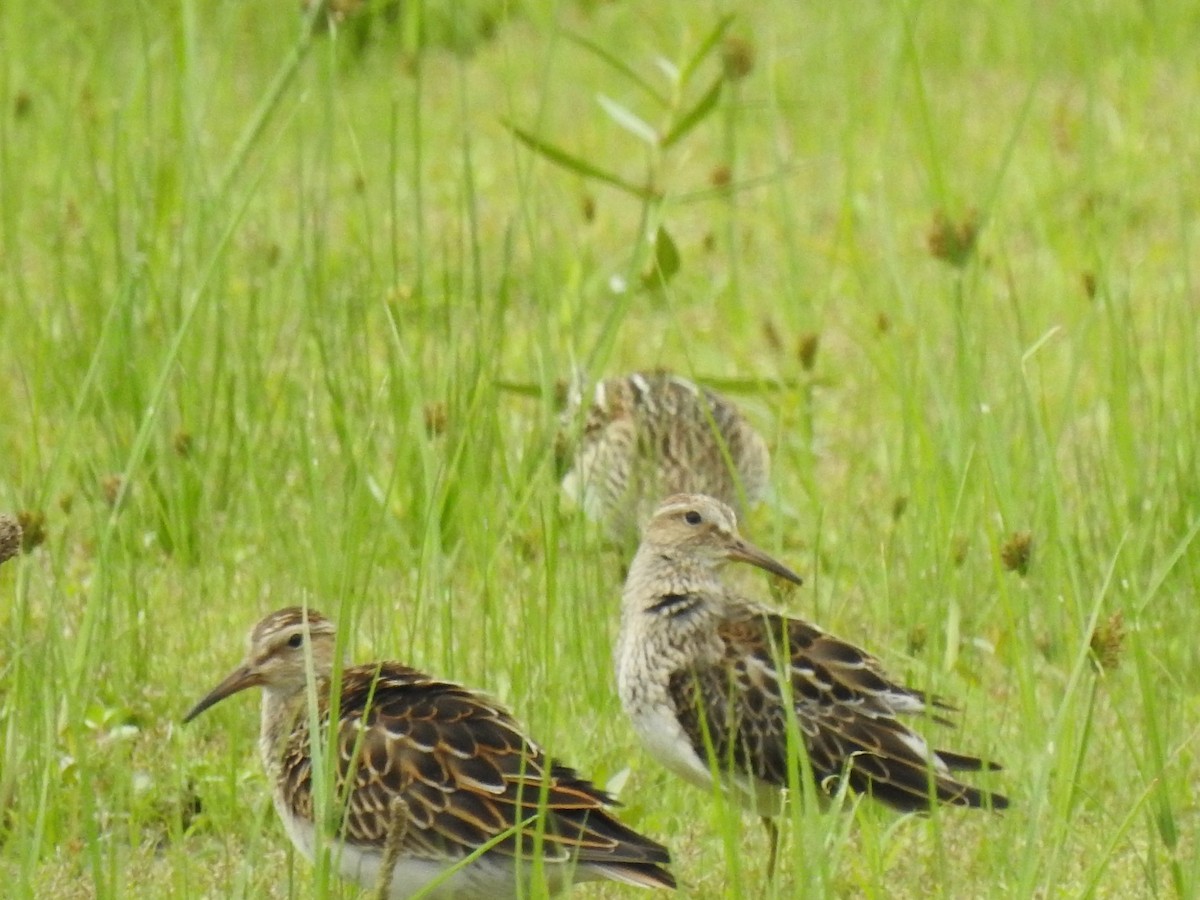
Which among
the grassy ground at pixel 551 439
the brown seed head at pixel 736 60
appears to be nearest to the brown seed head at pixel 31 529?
the grassy ground at pixel 551 439

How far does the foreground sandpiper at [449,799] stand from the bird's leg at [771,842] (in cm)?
56

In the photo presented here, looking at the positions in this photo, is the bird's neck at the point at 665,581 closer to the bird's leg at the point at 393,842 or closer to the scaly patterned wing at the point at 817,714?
the scaly patterned wing at the point at 817,714

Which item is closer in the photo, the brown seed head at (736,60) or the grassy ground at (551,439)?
the grassy ground at (551,439)

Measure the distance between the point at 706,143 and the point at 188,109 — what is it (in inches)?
205

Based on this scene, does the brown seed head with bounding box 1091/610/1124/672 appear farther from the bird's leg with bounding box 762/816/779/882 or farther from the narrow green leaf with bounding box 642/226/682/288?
the narrow green leaf with bounding box 642/226/682/288

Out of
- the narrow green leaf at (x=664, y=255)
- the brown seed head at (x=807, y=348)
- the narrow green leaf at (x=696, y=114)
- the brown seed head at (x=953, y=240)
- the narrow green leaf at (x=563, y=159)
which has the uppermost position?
the narrow green leaf at (x=696, y=114)

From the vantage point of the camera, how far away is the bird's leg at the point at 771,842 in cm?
532

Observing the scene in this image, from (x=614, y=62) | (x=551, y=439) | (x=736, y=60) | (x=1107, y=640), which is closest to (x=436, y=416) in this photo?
(x=551, y=439)

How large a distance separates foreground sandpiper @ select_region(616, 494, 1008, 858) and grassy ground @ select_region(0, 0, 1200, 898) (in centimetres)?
15

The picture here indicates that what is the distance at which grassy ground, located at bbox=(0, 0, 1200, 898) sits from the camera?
17.2 ft

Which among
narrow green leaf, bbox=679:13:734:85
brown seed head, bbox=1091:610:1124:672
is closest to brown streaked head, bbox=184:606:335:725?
brown seed head, bbox=1091:610:1124:672

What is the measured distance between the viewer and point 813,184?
11344 millimetres

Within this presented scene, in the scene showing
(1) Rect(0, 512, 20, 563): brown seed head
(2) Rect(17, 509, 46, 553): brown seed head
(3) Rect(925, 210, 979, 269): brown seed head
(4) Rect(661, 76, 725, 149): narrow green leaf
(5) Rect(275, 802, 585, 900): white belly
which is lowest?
(5) Rect(275, 802, 585, 900): white belly

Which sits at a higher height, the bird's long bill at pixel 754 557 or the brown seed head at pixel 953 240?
the brown seed head at pixel 953 240
